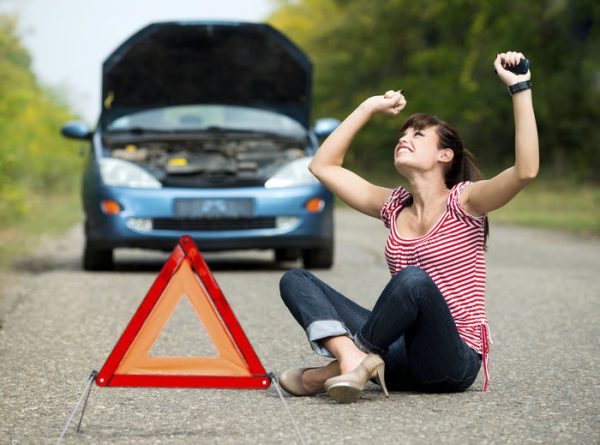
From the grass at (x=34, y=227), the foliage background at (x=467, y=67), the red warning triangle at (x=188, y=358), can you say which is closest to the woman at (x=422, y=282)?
the red warning triangle at (x=188, y=358)

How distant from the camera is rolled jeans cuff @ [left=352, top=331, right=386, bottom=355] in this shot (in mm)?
5004

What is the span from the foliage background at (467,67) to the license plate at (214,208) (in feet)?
84.9

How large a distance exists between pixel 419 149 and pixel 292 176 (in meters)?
6.07

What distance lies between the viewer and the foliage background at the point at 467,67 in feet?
124

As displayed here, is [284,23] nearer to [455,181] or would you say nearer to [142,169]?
[142,169]

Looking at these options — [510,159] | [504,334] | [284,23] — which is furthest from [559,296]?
[284,23]

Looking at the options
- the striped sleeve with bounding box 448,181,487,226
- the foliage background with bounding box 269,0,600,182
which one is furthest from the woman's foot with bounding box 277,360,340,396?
the foliage background with bounding box 269,0,600,182

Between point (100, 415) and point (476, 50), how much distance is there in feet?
133

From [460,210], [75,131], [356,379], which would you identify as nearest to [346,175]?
[460,210]

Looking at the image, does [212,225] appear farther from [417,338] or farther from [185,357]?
[185,357]

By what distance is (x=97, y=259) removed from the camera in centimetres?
1158

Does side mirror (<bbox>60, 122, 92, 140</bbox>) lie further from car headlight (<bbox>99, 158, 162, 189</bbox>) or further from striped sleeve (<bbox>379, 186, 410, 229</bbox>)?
striped sleeve (<bbox>379, 186, 410, 229</bbox>)

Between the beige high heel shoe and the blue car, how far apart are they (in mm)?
6166

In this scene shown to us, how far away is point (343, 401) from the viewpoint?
508 centimetres
